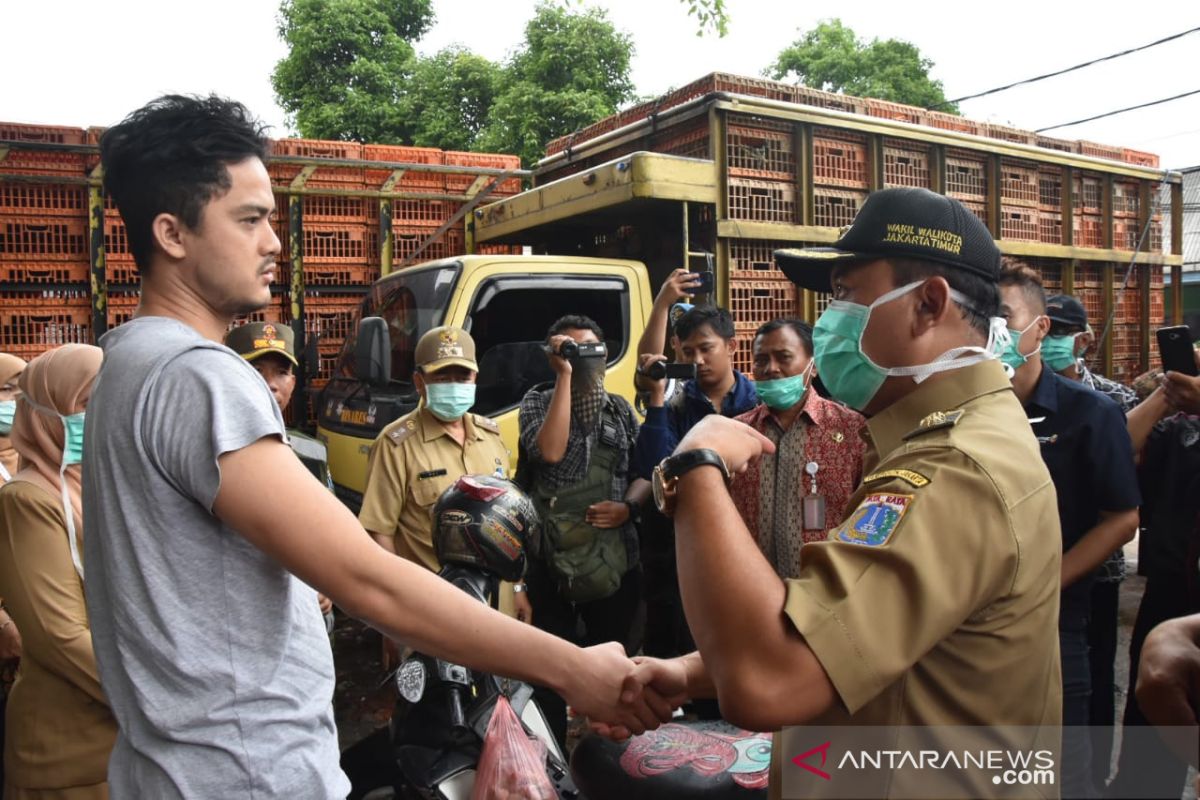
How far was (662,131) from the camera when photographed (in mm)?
5949

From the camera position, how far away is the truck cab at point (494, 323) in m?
5.37

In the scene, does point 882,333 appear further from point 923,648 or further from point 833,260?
point 923,648

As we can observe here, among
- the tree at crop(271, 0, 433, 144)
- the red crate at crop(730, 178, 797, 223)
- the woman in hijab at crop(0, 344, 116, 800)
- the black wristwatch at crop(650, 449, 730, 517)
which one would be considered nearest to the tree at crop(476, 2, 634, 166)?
the tree at crop(271, 0, 433, 144)

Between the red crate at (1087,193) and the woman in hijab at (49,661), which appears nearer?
the woman in hijab at (49,661)

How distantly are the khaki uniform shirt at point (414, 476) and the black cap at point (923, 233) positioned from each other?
2.46 m

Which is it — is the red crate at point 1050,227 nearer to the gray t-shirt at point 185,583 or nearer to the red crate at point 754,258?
the red crate at point 754,258

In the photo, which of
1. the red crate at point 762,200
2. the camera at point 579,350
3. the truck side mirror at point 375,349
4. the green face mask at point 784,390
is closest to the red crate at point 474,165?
the truck side mirror at point 375,349

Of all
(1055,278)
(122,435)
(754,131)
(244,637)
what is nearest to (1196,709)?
(244,637)

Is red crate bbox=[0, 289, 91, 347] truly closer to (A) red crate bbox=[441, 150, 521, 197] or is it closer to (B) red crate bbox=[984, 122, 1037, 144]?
(A) red crate bbox=[441, 150, 521, 197]

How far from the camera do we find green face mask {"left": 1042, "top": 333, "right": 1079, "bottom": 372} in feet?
14.1

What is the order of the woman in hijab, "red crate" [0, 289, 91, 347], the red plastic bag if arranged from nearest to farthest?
the red plastic bag → the woman in hijab → "red crate" [0, 289, 91, 347]

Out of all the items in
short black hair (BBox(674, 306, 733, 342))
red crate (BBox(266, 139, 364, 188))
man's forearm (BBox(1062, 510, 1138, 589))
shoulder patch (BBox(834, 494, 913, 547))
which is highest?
red crate (BBox(266, 139, 364, 188))

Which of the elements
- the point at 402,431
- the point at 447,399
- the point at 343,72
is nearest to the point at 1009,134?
the point at 447,399

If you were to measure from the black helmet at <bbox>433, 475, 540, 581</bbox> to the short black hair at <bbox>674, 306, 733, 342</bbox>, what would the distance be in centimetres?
204
